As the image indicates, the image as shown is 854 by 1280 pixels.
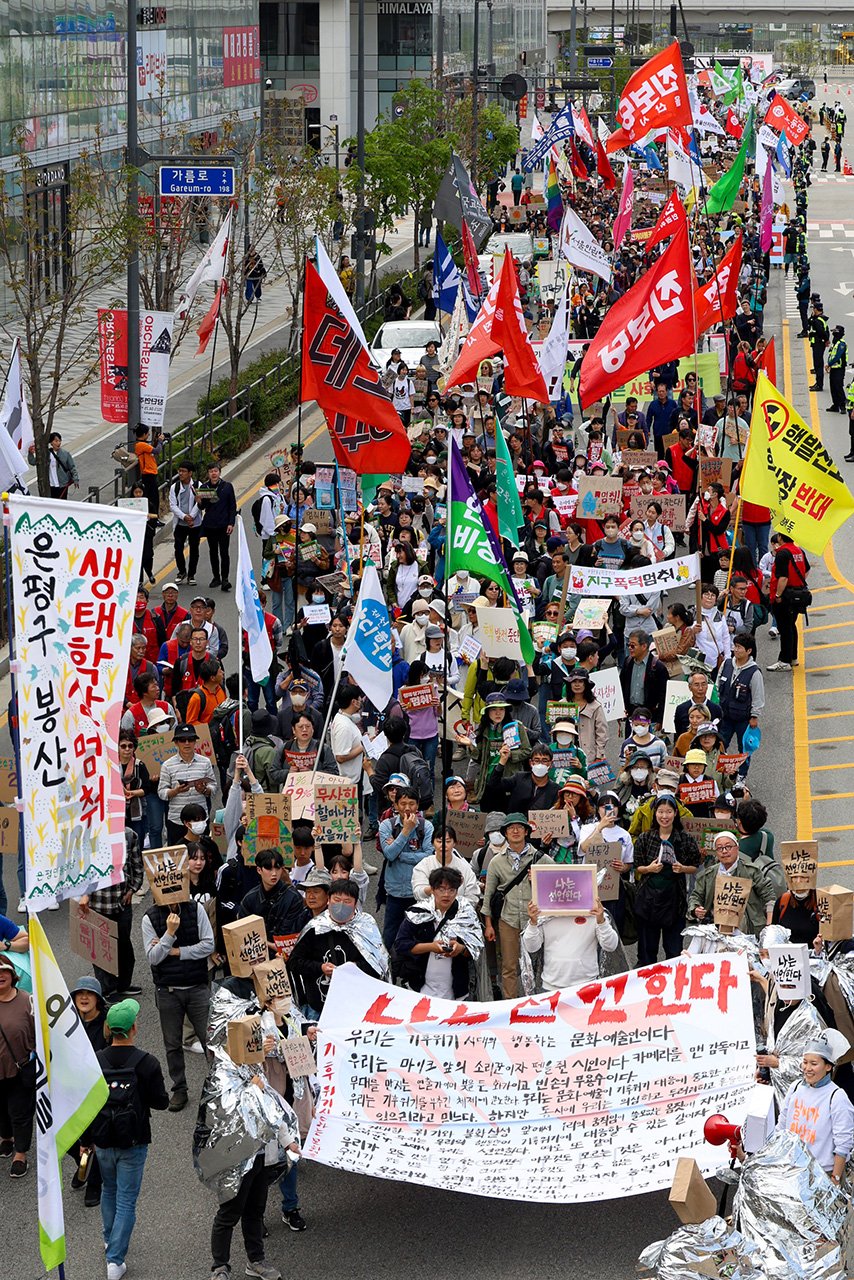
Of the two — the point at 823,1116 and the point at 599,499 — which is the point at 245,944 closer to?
the point at 823,1116

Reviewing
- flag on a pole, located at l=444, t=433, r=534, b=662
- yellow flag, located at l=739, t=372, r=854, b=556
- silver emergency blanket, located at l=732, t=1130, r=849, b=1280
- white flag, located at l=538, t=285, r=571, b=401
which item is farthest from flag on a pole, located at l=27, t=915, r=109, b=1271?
white flag, located at l=538, t=285, r=571, b=401

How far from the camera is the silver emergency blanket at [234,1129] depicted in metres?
9.63

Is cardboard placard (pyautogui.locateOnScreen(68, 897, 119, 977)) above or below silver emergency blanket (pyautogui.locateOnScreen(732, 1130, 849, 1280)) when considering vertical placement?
below

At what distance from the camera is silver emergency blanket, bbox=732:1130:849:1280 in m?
8.21

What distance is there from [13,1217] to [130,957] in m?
2.51

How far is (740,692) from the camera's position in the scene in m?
16.2

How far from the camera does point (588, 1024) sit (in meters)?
10.6

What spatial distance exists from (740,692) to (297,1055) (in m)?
6.91

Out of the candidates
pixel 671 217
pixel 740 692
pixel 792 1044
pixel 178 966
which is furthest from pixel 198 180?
pixel 792 1044

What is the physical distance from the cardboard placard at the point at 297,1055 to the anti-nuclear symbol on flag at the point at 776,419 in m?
8.55

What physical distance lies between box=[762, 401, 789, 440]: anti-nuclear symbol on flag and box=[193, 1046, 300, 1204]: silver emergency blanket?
903cm

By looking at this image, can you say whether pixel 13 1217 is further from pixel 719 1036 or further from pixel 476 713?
pixel 476 713

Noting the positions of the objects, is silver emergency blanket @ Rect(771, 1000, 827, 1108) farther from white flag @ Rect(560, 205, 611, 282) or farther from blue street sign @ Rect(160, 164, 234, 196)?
white flag @ Rect(560, 205, 611, 282)

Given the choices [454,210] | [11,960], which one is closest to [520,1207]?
[11,960]
